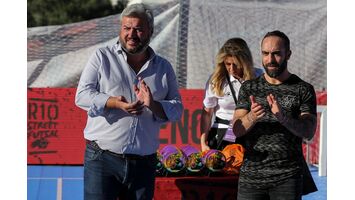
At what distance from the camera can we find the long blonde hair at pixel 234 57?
221 inches

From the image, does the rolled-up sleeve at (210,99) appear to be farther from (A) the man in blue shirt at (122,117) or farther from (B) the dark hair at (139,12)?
(B) the dark hair at (139,12)

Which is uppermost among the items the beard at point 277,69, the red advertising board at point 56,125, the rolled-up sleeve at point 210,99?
the beard at point 277,69

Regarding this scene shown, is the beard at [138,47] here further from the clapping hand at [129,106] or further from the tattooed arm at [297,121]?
the tattooed arm at [297,121]

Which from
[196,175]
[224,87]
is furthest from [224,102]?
[196,175]

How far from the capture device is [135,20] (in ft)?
13.3

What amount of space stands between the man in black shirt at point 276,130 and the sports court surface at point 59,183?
464 centimetres

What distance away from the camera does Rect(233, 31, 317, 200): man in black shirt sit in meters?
4.11

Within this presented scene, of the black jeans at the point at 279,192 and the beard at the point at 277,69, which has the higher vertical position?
the beard at the point at 277,69

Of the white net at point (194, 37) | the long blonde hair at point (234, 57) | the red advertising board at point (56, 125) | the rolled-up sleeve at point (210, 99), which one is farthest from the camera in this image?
the white net at point (194, 37)

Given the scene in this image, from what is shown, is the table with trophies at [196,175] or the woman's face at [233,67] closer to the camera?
the table with trophies at [196,175]

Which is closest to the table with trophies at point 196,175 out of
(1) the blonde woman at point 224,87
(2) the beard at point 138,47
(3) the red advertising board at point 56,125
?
(1) the blonde woman at point 224,87

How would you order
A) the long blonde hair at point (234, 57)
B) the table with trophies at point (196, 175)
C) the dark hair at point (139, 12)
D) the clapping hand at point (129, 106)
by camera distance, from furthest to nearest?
the long blonde hair at point (234, 57), the table with trophies at point (196, 175), the dark hair at point (139, 12), the clapping hand at point (129, 106)

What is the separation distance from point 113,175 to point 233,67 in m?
1.85

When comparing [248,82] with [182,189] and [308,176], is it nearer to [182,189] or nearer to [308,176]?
[308,176]
